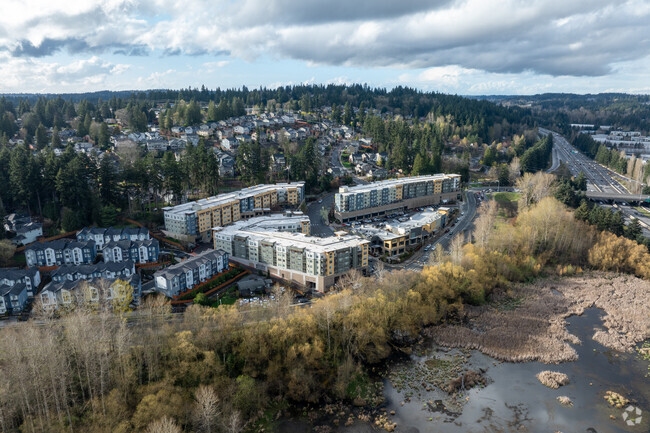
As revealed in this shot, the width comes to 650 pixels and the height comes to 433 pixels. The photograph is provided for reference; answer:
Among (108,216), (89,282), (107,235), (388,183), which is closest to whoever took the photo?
(89,282)

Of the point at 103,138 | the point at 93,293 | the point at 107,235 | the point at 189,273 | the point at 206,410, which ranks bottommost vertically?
the point at 206,410

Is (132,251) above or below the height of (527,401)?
above

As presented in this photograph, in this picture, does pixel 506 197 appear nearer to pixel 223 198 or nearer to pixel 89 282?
pixel 223 198

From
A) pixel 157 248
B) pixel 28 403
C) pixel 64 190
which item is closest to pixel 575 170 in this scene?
pixel 157 248

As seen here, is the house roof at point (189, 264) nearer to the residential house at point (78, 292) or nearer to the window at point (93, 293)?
the residential house at point (78, 292)

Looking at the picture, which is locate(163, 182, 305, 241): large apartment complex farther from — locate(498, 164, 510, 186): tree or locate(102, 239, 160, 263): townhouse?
locate(498, 164, 510, 186): tree

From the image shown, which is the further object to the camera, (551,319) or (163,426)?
(551,319)

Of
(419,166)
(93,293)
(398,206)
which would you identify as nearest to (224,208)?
(93,293)
